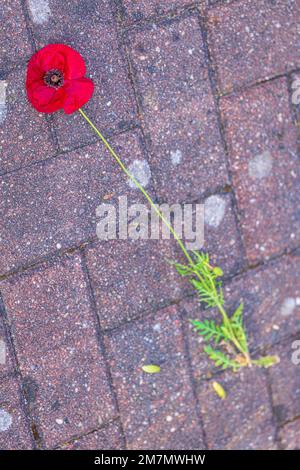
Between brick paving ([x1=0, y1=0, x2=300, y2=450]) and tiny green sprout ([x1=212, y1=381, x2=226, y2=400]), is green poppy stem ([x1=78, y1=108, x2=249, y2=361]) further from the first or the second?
tiny green sprout ([x1=212, y1=381, x2=226, y2=400])

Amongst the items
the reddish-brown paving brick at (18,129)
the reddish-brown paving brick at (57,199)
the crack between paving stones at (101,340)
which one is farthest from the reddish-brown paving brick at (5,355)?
the reddish-brown paving brick at (18,129)

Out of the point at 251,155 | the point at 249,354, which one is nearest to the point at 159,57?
the point at 251,155

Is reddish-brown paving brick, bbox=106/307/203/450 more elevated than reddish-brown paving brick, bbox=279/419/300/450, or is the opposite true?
reddish-brown paving brick, bbox=106/307/203/450

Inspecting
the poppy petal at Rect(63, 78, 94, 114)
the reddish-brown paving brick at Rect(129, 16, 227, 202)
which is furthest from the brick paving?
the poppy petal at Rect(63, 78, 94, 114)

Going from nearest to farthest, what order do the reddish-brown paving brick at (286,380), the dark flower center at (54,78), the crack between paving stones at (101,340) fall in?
1. the dark flower center at (54,78)
2. the crack between paving stones at (101,340)
3. the reddish-brown paving brick at (286,380)

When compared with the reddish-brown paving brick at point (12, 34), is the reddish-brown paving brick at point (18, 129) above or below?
below

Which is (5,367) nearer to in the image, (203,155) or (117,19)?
(203,155)

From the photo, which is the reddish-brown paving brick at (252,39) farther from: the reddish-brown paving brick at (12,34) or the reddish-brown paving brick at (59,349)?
the reddish-brown paving brick at (59,349)
